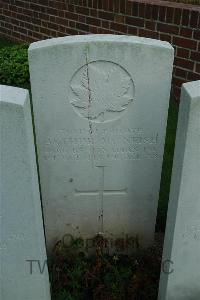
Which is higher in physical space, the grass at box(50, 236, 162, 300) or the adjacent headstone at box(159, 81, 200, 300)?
the adjacent headstone at box(159, 81, 200, 300)

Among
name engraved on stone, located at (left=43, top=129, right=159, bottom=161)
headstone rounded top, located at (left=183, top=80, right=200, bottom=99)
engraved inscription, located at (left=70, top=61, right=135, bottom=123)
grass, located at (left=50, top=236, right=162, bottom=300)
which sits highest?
headstone rounded top, located at (left=183, top=80, right=200, bottom=99)

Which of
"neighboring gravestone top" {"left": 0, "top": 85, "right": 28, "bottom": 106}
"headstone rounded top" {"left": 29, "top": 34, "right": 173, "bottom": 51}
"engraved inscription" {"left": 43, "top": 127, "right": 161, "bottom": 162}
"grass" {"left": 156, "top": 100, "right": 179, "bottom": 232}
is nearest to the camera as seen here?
"neighboring gravestone top" {"left": 0, "top": 85, "right": 28, "bottom": 106}

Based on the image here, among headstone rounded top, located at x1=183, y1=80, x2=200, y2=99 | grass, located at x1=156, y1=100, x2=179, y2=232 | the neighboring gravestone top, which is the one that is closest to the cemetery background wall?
grass, located at x1=156, y1=100, x2=179, y2=232

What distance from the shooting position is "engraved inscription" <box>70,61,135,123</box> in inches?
94.7

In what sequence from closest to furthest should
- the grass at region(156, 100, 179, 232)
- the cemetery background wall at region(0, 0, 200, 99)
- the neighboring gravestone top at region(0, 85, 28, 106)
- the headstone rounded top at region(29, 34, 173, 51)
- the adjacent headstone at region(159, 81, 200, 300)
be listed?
the neighboring gravestone top at region(0, 85, 28, 106)
the adjacent headstone at region(159, 81, 200, 300)
the headstone rounded top at region(29, 34, 173, 51)
the grass at region(156, 100, 179, 232)
the cemetery background wall at region(0, 0, 200, 99)

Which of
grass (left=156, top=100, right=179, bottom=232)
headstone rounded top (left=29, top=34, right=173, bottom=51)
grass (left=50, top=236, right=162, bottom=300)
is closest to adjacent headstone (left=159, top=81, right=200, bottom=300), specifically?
grass (left=50, top=236, right=162, bottom=300)

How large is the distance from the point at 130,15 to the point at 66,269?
11.2 feet

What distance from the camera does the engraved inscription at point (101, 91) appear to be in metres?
2.41

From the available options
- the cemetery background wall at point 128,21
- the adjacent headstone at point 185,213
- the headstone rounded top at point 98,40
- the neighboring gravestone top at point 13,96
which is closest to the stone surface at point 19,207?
the neighboring gravestone top at point 13,96

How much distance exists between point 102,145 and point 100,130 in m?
0.12

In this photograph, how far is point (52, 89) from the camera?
8.00 ft

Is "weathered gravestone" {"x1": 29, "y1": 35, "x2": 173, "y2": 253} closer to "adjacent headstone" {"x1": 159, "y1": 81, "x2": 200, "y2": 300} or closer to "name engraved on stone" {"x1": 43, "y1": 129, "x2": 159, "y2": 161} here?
"name engraved on stone" {"x1": 43, "y1": 129, "x2": 159, "y2": 161}

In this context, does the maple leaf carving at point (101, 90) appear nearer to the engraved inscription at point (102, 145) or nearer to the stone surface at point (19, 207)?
the engraved inscription at point (102, 145)

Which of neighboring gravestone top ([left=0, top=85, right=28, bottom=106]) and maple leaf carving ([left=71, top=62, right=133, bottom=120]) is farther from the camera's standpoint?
maple leaf carving ([left=71, top=62, right=133, bottom=120])
